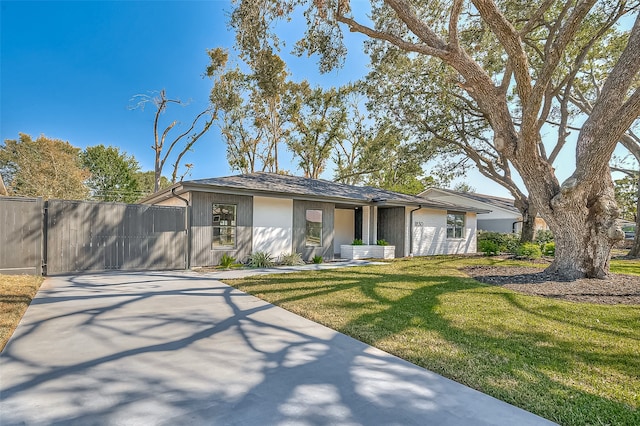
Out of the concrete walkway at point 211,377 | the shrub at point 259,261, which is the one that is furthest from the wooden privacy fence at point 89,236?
the concrete walkway at point 211,377

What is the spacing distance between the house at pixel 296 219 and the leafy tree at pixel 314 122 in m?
10.9

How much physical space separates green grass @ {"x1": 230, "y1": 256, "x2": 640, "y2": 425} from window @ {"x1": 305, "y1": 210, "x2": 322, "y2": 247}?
535 cm

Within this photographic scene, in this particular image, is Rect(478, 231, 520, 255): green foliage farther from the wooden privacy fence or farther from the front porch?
the wooden privacy fence

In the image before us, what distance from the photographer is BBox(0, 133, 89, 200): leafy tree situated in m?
22.8

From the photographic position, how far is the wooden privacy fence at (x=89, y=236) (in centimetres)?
781

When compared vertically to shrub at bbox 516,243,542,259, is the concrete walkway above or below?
below

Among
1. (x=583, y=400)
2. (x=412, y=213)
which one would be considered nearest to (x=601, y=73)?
(x=412, y=213)

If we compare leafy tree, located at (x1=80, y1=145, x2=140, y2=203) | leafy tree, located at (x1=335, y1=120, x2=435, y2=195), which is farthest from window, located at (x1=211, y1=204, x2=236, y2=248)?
leafy tree, located at (x1=80, y1=145, x2=140, y2=203)

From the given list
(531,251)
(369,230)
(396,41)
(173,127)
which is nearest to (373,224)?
(369,230)

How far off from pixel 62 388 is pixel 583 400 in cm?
437

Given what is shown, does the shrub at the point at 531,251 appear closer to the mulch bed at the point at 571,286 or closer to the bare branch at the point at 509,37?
the mulch bed at the point at 571,286

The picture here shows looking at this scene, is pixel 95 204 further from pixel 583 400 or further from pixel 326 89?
pixel 326 89

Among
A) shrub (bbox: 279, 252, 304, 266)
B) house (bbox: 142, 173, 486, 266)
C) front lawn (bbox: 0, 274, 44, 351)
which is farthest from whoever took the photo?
shrub (bbox: 279, 252, 304, 266)

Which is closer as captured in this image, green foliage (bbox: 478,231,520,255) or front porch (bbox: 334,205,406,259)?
front porch (bbox: 334,205,406,259)
